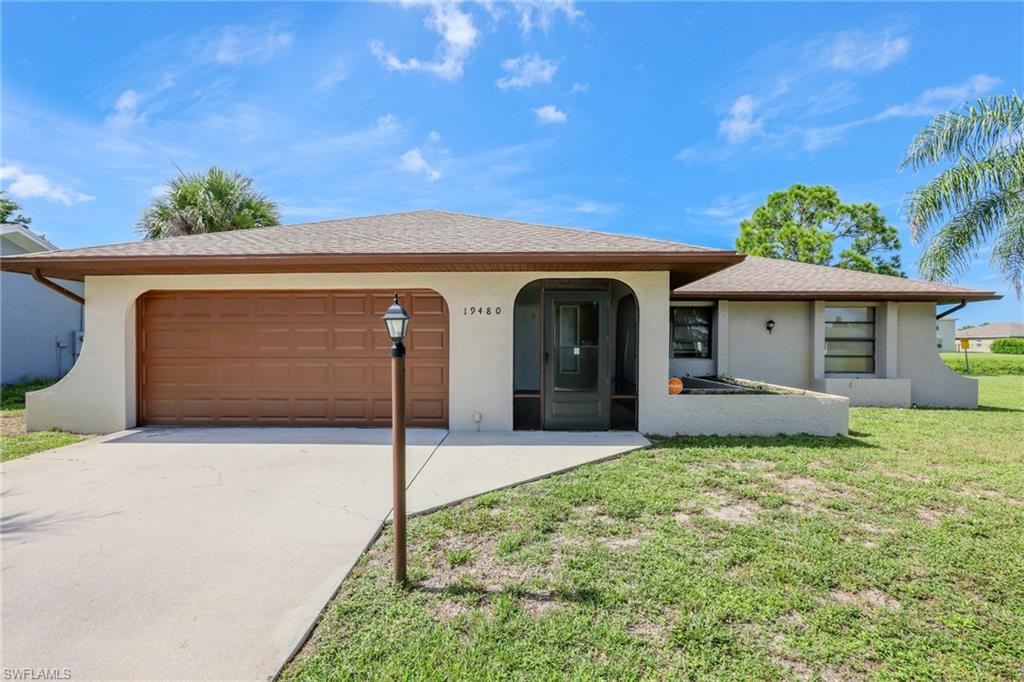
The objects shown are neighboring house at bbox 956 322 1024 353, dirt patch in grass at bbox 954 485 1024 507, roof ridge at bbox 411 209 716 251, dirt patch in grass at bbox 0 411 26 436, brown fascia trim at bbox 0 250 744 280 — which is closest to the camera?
dirt patch in grass at bbox 954 485 1024 507

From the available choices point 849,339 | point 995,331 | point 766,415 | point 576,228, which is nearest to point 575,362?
point 576,228

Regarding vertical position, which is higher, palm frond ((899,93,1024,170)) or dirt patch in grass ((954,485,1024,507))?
palm frond ((899,93,1024,170))

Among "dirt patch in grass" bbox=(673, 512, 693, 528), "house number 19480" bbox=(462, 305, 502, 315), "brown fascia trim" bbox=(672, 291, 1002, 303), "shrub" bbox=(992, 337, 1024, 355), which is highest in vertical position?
"brown fascia trim" bbox=(672, 291, 1002, 303)

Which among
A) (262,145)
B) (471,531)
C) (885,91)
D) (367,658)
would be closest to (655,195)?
(885,91)

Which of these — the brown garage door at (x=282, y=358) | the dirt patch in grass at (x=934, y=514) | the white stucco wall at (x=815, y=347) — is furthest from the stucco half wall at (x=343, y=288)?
the white stucco wall at (x=815, y=347)

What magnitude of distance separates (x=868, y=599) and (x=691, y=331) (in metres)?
8.45

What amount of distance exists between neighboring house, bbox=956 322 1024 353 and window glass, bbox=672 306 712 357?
58479 mm

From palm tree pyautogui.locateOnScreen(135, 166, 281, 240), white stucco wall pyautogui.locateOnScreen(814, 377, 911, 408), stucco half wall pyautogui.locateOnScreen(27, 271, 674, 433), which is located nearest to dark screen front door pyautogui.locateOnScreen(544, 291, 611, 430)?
stucco half wall pyautogui.locateOnScreen(27, 271, 674, 433)

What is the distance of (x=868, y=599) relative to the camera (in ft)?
8.51

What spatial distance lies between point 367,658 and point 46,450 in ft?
22.2

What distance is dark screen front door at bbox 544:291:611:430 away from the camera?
697 centimetres

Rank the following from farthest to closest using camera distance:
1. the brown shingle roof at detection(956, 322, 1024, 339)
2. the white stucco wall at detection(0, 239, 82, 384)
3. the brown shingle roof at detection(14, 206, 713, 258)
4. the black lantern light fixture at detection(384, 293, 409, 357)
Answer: the brown shingle roof at detection(956, 322, 1024, 339), the white stucco wall at detection(0, 239, 82, 384), the brown shingle roof at detection(14, 206, 713, 258), the black lantern light fixture at detection(384, 293, 409, 357)

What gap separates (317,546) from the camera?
A: 3.19 meters

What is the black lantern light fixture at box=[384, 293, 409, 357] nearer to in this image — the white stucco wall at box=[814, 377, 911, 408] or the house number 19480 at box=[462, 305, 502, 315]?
the house number 19480 at box=[462, 305, 502, 315]
